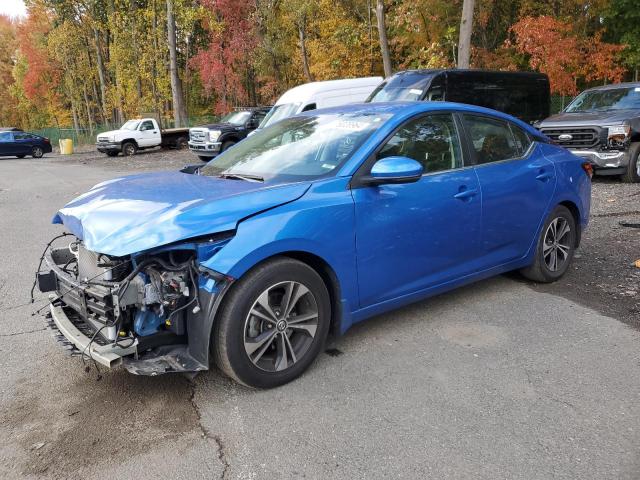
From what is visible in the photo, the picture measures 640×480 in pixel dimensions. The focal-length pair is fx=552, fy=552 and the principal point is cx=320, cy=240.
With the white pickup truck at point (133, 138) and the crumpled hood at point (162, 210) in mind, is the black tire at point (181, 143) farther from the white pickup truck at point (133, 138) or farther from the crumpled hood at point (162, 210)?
the crumpled hood at point (162, 210)

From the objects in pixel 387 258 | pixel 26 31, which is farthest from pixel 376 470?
pixel 26 31

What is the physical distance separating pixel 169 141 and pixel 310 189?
26.8 m

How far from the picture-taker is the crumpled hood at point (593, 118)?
34.6 feet

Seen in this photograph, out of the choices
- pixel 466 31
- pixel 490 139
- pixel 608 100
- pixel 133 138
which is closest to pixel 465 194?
pixel 490 139

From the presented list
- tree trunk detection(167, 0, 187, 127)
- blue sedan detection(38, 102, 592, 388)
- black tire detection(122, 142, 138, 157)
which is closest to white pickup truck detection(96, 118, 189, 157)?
black tire detection(122, 142, 138, 157)

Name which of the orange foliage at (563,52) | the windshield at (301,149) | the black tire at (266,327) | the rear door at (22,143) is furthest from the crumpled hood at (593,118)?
the rear door at (22,143)

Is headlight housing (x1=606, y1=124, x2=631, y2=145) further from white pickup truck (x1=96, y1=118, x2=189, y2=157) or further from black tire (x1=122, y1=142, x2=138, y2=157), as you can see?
black tire (x1=122, y1=142, x2=138, y2=157)

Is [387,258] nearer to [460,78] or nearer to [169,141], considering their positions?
[460,78]

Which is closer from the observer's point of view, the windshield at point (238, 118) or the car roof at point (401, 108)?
the car roof at point (401, 108)

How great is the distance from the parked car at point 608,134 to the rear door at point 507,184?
243 inches

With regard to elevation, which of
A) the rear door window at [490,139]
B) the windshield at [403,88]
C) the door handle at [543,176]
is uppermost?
the windshield at [403,88]

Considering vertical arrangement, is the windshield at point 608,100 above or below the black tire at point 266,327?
above

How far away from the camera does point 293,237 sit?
326 cm

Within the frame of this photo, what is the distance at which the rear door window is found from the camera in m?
4.50
